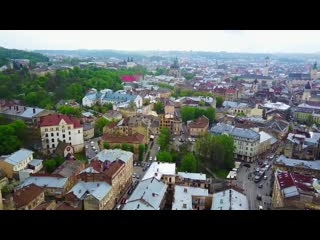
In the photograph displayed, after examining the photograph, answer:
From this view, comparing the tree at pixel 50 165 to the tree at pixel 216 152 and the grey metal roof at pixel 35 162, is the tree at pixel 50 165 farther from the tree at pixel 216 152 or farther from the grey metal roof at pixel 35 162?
the tree at pixel 216 152

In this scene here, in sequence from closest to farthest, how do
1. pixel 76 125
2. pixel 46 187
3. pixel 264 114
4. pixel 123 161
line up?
1. pixel 46 187
2. pixel 123 161
3. pixel 76 125
4. pixel 264 114

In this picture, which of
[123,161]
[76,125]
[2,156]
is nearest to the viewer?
[123,161]

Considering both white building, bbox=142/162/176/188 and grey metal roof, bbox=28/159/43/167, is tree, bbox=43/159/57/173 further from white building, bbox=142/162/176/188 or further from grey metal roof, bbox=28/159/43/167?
white building, bbox=142/162/176/188

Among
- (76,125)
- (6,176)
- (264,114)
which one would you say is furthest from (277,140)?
(6,176)

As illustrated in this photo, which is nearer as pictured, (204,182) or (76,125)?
(204,182)

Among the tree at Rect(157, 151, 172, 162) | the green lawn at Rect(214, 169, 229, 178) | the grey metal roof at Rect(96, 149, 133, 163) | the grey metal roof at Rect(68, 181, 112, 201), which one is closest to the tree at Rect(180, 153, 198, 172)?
the tree at Rect(157, 151, 172, 162)
